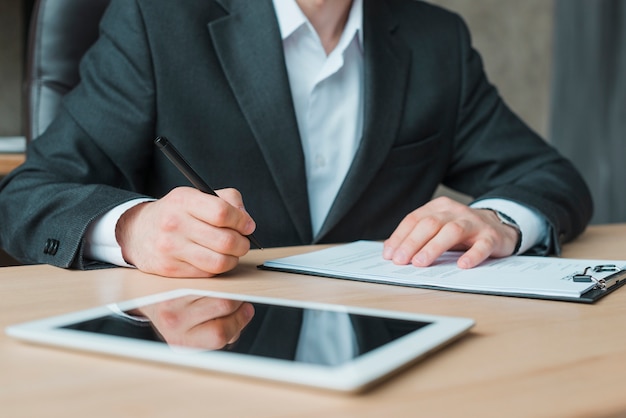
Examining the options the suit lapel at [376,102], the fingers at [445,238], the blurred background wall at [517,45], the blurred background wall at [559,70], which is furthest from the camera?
the blurred background wall at [517,45]

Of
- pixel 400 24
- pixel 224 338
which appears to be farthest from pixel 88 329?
pixel 400 24

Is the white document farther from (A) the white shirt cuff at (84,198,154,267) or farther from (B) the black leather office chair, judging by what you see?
(B) the black leather office chair

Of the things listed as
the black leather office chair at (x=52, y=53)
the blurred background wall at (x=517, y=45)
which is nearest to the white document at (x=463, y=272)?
the black leather office chair at (x=52, y=53)

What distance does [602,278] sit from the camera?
2.59 ft

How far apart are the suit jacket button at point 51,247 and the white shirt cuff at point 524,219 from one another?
1.90ft

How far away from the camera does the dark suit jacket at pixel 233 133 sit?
3.88 ft

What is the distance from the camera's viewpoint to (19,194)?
3.58 ft

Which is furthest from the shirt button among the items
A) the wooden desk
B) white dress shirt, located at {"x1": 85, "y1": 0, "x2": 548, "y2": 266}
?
the wooden desk

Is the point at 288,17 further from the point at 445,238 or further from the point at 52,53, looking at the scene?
the point at 445,238

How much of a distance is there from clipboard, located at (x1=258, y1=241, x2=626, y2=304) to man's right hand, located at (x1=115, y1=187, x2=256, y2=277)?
0.08 metres

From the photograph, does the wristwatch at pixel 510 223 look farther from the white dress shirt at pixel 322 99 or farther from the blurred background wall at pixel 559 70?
the blurred background wall at pixel 559 70

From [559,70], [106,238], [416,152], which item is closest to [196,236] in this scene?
[106,238]

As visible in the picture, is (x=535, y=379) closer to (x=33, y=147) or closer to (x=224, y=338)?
(x=224, y=338)

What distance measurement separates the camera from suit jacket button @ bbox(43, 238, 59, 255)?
3.04ft
